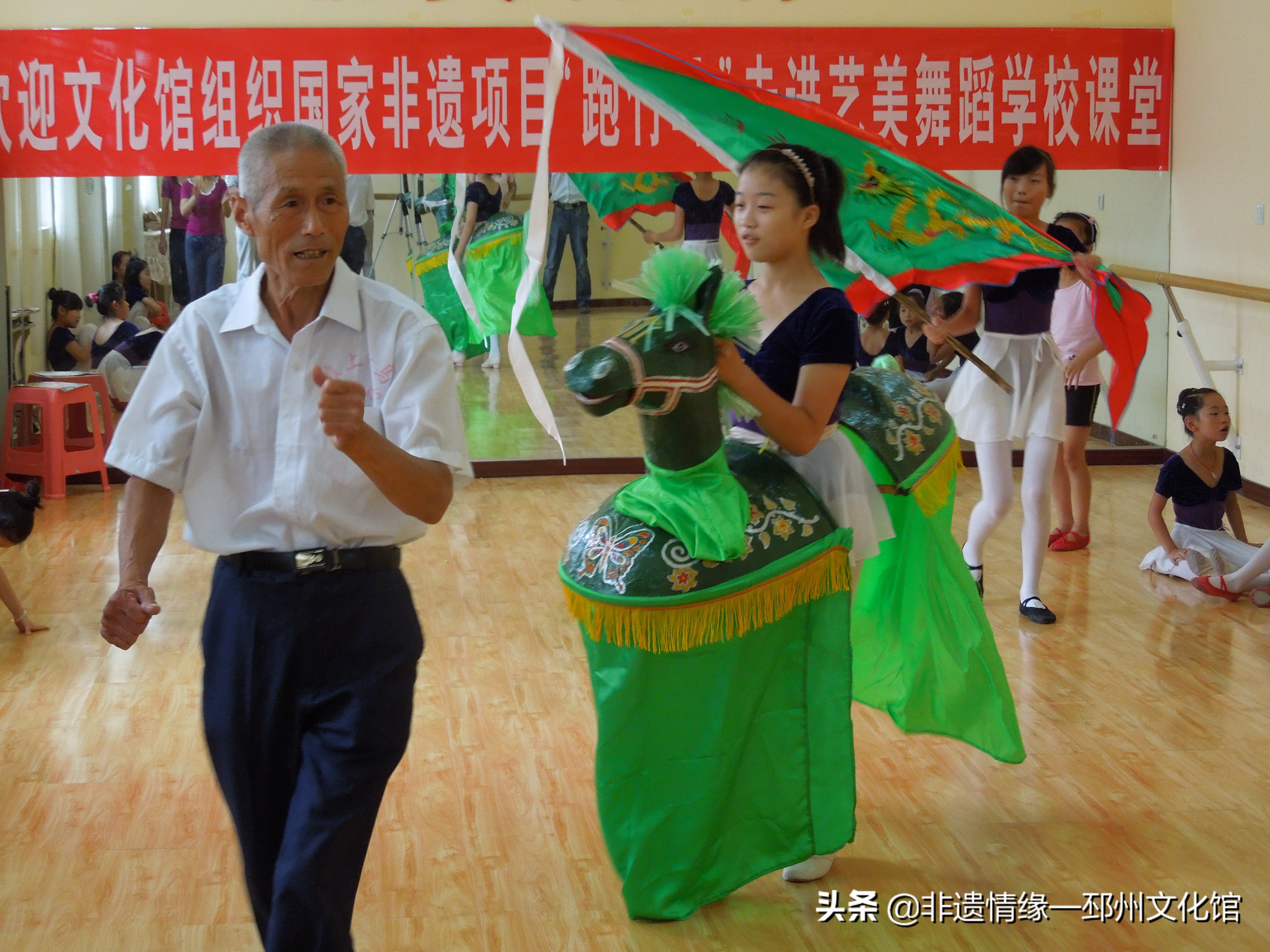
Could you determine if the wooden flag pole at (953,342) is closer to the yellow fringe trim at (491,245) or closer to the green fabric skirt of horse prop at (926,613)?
the green fabric skirt of horse prop at (926,613)

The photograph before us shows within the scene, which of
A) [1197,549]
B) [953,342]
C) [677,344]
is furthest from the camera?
[1197,549]

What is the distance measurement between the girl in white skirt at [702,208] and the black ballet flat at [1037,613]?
251 cm

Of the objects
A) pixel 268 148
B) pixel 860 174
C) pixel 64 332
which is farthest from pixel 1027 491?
pixel 64 332

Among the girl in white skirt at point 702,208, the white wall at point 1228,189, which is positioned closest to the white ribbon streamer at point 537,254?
the girl in white skirt at point 702,208

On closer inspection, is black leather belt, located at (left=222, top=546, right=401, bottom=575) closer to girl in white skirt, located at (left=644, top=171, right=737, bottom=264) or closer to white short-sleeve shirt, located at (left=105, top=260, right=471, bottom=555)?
white short-sleeve shirt, located at (left=105, top=260, right=471, bottom=555)

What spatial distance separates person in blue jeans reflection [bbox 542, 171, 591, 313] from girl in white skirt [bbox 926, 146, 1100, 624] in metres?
2.47

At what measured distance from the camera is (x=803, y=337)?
2428mm

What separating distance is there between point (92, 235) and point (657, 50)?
4287 millimetres

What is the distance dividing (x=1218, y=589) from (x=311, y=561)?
3.66 m

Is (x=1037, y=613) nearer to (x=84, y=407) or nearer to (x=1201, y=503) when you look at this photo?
(x=1201, y=503)

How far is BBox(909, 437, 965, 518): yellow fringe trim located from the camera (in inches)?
110

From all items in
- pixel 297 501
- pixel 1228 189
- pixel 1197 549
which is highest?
pixel 1228 189

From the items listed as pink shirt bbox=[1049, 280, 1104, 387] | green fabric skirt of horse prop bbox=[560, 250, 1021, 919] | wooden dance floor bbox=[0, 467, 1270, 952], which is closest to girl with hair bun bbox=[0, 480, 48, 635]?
wooden dance floor bbox=[0, 467, 1270, 952]

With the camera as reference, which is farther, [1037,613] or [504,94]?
[504,94]
